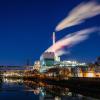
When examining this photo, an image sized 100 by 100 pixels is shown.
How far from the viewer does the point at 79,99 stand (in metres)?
44.8

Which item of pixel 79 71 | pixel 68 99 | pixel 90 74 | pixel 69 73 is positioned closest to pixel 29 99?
pixel 68 99

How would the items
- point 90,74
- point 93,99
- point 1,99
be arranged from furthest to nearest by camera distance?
point 90,74 → point 1,99 → point 93,99

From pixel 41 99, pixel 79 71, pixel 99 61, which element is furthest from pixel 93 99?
pixel 99 61

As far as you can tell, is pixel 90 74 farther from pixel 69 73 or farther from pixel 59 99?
pixel 59 99

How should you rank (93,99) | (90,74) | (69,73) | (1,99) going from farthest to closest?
(69,73), (90,74), (1,99), (93,99)

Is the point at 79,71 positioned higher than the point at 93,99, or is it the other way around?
the point at 79,71

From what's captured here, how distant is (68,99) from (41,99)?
4.21 metres

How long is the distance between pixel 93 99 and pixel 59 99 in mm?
4992

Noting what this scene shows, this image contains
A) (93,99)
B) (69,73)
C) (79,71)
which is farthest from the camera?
(69,73)

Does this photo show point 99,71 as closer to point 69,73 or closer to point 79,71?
point 79,71

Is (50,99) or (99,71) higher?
(99,71)

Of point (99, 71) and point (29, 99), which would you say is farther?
point (99, 71)

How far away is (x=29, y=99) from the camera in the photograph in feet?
156

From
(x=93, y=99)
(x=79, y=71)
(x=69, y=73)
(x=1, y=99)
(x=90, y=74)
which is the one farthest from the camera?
(x=69, y=73)
